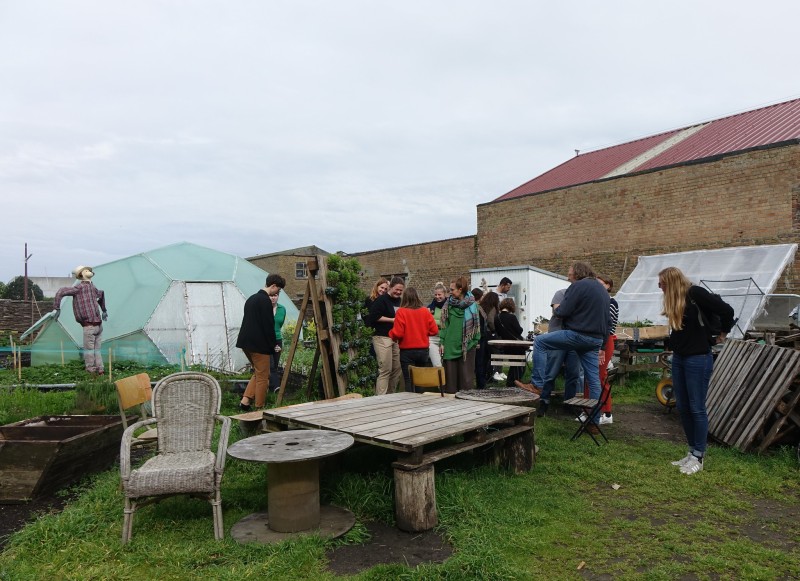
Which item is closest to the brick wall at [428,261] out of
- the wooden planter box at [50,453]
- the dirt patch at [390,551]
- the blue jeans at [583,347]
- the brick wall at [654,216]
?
the brick wall at [654,216]

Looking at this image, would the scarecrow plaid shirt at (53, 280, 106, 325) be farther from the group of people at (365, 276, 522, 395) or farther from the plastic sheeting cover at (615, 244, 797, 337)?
the plastic sheeting cover at (615, 244, 797, 337)

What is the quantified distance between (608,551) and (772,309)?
11.6 metres

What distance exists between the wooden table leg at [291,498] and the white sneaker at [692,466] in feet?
11.3

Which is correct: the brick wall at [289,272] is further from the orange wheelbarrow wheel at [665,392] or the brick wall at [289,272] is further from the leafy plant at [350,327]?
the orange wheelbarrow wheel at [665,392]

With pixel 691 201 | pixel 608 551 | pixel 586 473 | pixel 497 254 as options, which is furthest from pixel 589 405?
pixel 497 254

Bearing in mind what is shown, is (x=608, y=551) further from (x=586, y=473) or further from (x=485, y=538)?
(x=586, y=473)

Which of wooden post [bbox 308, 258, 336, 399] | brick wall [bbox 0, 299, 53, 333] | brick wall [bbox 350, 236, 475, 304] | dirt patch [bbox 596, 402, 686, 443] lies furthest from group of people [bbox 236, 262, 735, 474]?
brick wall [bbox 350, 236, 475, 304]

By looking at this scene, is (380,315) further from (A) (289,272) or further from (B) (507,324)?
(A) (289,272)

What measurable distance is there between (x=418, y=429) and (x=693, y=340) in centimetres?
268

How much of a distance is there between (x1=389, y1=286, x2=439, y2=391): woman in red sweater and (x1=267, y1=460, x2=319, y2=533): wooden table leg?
11.0 feet

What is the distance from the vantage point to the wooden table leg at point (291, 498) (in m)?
3.86

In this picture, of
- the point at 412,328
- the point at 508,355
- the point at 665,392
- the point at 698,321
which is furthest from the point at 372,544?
the point at 665,392

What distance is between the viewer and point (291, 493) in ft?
12.7

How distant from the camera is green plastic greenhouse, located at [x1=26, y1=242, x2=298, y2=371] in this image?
38.1 ft
